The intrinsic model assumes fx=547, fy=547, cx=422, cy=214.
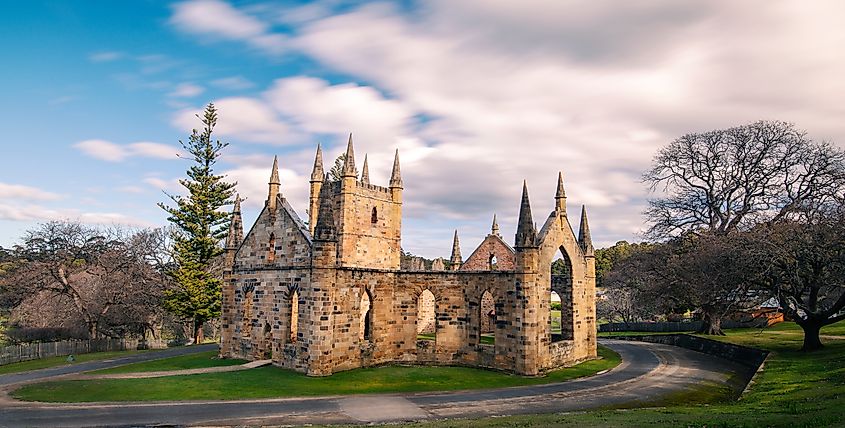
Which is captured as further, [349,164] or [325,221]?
[349,164]

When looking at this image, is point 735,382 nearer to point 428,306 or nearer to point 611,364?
point 611,364

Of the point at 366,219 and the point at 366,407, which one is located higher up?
the point at 366,219

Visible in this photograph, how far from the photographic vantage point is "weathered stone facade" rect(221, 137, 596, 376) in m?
27.9

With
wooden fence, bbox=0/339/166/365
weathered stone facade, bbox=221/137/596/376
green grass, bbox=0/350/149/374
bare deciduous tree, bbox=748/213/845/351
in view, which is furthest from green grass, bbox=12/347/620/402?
wooden fence, bbox=0/339/166/365

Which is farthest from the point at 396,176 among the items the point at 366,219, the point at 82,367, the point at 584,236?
the point at 82,367

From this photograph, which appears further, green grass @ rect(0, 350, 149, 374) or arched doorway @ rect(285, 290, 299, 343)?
green grass @ rect(0, 350, 149, 374)

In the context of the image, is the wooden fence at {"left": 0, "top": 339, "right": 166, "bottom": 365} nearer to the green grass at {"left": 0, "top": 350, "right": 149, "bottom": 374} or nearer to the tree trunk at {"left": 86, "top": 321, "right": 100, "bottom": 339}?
the green grass at {"left": 0, "top": 350, "right": 149, "bottom": 374}

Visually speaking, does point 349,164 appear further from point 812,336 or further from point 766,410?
point 812,336

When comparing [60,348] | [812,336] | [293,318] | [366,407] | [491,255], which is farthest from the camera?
[491,255]

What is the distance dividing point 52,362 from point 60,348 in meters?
4.31

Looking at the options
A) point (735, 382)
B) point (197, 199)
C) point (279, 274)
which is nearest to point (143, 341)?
point (197, 199)

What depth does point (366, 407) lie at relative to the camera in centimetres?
2075

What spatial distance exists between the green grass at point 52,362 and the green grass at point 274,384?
8887mm

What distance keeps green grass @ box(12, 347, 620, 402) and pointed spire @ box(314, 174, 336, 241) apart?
6899 mm
